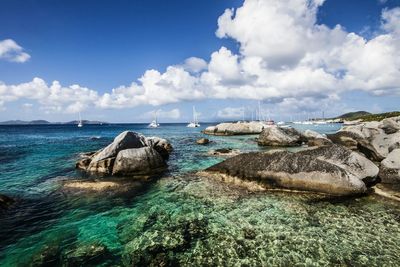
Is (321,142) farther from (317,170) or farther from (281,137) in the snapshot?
(317,170)

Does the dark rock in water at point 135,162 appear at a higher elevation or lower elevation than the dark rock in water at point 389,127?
lower

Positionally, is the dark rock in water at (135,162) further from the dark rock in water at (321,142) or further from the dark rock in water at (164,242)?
the dark rock in water at (321,142)

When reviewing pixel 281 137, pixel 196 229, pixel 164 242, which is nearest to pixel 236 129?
pixel 281 137

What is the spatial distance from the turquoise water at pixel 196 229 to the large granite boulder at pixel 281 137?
25.2 m

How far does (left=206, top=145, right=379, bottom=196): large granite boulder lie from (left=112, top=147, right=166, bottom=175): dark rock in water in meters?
6.55

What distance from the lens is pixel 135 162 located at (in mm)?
19906

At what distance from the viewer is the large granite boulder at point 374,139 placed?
2241cm

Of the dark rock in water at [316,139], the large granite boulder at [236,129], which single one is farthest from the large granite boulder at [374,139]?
the large granite boulder at [236,129]

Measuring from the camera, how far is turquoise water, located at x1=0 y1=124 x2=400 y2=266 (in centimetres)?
844

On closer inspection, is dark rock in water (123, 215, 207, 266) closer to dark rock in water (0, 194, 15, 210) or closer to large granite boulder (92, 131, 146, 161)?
dark rock in water (0, 194, 15, 210)

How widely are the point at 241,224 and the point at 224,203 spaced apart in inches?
101

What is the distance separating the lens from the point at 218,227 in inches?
418

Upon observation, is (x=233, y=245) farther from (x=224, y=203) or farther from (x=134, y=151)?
(x=134, y=151)

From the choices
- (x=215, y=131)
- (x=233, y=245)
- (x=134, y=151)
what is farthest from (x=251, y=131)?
(x=233, y=245)
